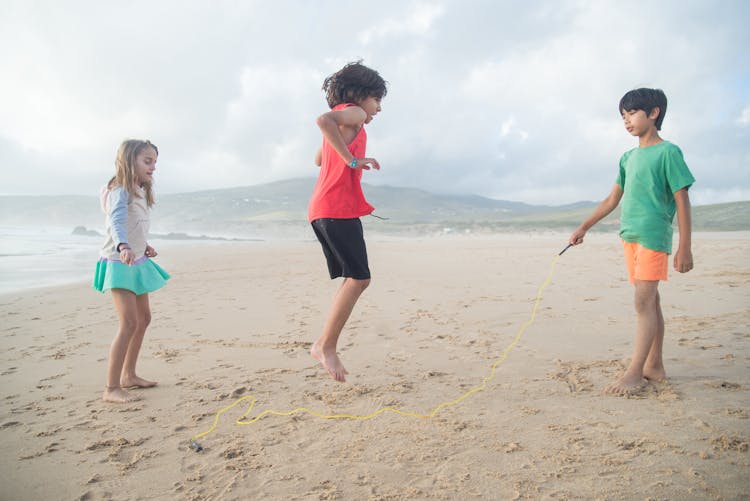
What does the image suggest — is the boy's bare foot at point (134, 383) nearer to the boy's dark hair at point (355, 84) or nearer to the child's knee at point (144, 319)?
the child's knee at point (144, 319)

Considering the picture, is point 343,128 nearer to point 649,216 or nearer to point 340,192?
point 340,192

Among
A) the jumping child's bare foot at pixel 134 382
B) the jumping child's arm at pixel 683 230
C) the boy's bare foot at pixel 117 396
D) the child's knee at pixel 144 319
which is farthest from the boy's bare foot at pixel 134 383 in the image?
the jumping child's arm at pixel 683 230

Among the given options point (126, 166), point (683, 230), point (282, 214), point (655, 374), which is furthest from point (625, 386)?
point (282, 214)

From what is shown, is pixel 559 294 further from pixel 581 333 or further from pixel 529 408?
pixel 529 408

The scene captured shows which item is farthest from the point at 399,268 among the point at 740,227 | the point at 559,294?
the point at 740,227

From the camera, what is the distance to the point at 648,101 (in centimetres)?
302

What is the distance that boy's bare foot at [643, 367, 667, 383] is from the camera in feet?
9.95

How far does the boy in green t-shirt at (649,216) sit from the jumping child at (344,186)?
66.6 inches

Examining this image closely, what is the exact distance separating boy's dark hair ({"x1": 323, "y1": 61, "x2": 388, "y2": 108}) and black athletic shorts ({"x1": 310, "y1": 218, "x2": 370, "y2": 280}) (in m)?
0.83

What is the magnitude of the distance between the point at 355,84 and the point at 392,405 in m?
2.06

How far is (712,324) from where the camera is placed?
4488mm

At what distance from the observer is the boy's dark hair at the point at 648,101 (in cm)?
301

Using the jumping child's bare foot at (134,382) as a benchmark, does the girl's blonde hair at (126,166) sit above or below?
above

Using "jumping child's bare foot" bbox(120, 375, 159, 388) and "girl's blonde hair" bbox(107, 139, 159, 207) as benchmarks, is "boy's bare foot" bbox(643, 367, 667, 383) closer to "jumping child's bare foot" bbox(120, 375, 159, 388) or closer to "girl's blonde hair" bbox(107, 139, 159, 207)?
"jumping child's bare foot" bbox(120, 375, 159, 388)
